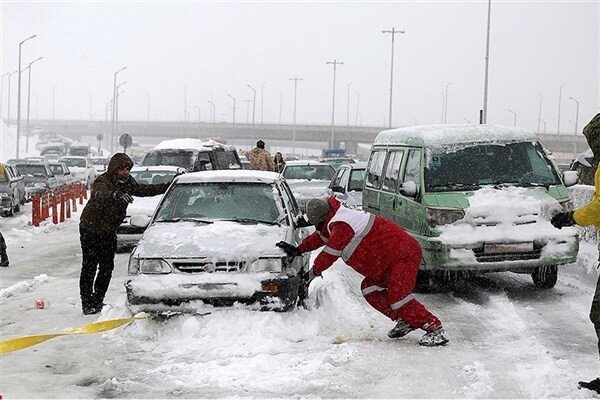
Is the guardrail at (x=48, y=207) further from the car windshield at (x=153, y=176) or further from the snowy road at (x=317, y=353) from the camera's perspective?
the snowy road at (x=317, y=353)

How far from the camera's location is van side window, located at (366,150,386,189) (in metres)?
13.0

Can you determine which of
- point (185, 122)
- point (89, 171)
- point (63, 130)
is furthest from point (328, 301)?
point (63, 130)

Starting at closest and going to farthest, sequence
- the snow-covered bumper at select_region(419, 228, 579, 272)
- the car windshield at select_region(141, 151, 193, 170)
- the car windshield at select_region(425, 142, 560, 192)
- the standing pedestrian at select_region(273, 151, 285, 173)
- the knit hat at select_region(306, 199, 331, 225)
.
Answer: the knit hat at select_region(306, 199, 331, 225), the snow-covered bumper at select_region(419, 228, 579, 272), the car windshield at select_region(425, 142, 560, 192), the car windshield at select_region(141, 151, 193, 170), the standing pedestrian at select_region(273, 151, 285, 173)

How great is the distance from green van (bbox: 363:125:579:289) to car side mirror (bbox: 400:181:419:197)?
0.01 meters

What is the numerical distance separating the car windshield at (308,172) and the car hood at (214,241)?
14.1 metres

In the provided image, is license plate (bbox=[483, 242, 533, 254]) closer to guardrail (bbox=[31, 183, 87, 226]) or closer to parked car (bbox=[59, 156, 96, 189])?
guardrail (bbox=[31, 183, 87, 226])

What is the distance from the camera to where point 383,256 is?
792cm

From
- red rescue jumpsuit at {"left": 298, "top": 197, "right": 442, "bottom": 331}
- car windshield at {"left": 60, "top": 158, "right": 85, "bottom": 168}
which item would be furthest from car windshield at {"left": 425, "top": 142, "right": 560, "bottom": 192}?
car windshield at {"left": 60, "top": 158, "right": 85, "bottom": 168}

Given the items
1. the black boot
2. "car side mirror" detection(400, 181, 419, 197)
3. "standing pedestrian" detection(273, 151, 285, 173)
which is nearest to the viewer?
"car side mirror" detection(400, 181, 419, 197)

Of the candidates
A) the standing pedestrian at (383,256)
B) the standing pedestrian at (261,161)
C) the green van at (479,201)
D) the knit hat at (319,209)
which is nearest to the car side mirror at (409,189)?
the green van at (479,201)

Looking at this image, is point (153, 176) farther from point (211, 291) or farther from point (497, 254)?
point (211, 291)

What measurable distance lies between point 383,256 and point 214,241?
169 cm

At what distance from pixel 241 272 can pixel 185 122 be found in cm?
11755

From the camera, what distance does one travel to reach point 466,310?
31.7 feet
